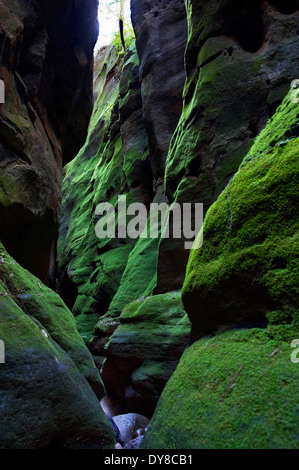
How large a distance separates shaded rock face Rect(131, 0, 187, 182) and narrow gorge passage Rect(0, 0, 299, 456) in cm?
8

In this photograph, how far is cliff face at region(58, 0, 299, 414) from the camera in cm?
663

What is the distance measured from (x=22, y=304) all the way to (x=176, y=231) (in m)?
5.08

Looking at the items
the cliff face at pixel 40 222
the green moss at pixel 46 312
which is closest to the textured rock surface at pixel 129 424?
the cliff face at pixel 40 222

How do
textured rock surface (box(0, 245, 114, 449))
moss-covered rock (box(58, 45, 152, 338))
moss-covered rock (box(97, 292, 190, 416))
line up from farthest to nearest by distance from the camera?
moss-covered rock (box(58, 45, 152, 338))
moss-covered rock (box(97, 292, 190, 416))
textured rock surface (box(0, 245, 114, 449))

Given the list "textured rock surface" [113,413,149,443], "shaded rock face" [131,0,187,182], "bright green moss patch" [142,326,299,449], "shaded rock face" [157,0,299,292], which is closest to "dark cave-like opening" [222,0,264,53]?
"shaded rock face" [157,0,299,292]

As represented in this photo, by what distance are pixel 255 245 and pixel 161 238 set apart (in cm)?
608

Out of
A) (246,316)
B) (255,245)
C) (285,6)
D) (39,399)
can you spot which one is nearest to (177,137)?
(285,6)

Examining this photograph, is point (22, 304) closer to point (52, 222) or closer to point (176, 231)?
point (176, 231)

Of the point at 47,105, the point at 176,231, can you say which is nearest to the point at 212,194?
the point at 176,231

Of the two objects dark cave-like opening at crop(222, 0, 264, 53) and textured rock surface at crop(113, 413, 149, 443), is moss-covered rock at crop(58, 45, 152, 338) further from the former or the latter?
dark cave-like opening at crop(222, 0, 264, 53)

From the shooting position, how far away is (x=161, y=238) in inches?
345

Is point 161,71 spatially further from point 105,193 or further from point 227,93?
point 105,193

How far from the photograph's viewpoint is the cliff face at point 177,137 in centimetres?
663
